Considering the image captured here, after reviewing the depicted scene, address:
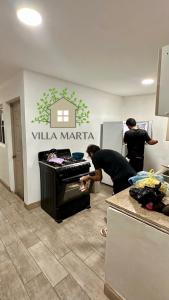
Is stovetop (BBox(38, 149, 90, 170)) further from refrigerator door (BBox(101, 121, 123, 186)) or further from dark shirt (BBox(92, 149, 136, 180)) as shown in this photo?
refrigerator door (BBox(101, 121, 123, 186))

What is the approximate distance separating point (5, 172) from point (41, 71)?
240 cm

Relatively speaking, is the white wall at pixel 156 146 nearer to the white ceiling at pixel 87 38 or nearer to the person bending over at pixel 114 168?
the white ceiling at pixel 87 38

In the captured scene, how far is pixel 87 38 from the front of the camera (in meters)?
1.60

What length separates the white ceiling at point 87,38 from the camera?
3.86 feet

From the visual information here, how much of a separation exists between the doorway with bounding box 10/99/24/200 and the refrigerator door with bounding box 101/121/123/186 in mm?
1975

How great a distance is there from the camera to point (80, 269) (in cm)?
172

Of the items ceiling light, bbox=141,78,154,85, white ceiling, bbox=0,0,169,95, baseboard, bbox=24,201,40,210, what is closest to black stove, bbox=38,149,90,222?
baseboard, bbox=24,201,40,210

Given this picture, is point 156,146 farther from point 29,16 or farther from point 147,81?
point 29,16

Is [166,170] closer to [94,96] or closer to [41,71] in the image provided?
[94,96]

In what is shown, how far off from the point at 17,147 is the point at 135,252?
9.21ft

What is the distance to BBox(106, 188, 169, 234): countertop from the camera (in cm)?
105

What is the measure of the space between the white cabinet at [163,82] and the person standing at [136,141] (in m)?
1.76

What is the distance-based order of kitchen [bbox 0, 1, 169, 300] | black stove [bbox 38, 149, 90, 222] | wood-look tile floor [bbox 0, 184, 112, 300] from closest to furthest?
kitchen [bbox 0, 1, 169, 300] < wood-look tile floor [bbox 0, 184, 112, 300] < black stove [bbox 38, 149, 90, 222]

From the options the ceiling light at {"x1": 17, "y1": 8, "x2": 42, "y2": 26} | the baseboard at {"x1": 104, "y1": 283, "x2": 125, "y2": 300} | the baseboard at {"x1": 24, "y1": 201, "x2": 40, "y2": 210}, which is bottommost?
the baseboard at {"x1": 104, "y1": 283, "x2": 125, "y2": 300}
